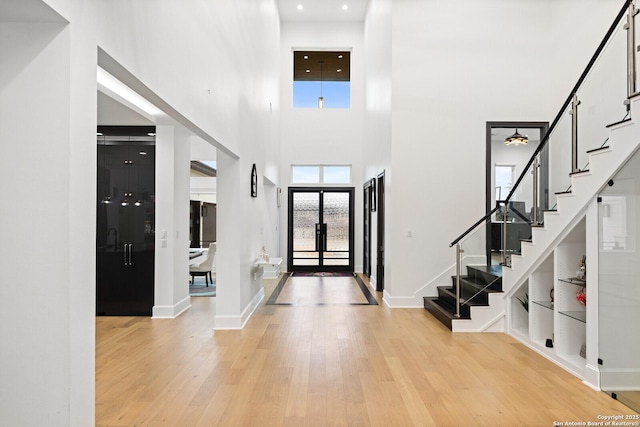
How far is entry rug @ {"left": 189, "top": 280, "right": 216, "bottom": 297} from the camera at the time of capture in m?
7.17

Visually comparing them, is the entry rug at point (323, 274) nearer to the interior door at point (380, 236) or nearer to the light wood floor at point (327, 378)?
the interior door at point (380, 236)

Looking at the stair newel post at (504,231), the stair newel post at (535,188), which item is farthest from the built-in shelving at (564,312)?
the stair newel post at (504,231)

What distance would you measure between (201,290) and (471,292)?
4.92 m

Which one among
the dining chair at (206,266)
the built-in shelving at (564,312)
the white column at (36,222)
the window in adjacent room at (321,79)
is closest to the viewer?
the white column at (36,222)

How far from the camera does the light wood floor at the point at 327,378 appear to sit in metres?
2.79

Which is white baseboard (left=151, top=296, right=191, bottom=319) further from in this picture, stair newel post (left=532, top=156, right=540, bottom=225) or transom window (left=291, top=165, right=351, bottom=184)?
transom window (left=291, top=165, right=351, bottom=184)

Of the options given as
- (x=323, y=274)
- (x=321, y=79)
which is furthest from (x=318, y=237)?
(x=321, y=79)

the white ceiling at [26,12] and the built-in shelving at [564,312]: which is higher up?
the white ceiling at [26,12]

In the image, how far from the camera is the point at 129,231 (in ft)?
18.4

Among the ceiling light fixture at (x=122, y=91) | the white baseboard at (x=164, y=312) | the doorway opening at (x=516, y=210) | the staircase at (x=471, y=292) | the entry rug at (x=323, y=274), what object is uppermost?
the ceiling light fixture at (x=122, y=91)

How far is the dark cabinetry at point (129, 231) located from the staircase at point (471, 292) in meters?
4.08

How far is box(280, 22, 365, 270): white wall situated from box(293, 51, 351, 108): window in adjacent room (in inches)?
8.1

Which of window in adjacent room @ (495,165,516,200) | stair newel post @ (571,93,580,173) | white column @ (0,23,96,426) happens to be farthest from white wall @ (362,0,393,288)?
white column @ (0,23,96,426)

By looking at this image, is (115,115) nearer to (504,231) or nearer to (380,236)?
(380,236)
